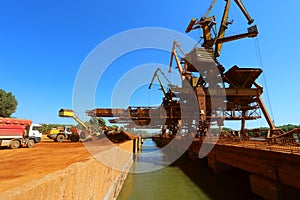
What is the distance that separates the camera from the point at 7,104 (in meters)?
71.4

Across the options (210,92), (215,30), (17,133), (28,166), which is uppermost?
(215,30)

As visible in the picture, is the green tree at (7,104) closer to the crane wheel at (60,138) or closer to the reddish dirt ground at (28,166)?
the crane wheel at (60,138)

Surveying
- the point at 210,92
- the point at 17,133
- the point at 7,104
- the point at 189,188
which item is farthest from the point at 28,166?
the point at 7,104

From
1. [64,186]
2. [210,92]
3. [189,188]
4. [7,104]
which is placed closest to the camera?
[64,186]

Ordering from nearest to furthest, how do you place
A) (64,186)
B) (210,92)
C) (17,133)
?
1. (64,186)
2. (17,133)
3. (210,92)

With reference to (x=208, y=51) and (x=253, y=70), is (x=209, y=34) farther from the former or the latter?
(x=253, y=70)

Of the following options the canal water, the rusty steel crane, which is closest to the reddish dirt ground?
the canal water

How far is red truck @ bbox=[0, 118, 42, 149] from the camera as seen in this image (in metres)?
21.0

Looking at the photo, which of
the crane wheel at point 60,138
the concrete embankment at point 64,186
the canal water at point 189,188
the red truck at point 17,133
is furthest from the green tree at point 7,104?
the concrete embankment at point 64,186

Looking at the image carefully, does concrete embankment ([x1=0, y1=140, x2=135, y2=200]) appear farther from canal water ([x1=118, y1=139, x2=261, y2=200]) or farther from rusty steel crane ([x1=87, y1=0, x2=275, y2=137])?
rusty steel crane ([x1=87, y1=0, x2=275, y2=137])

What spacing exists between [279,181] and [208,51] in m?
30.0

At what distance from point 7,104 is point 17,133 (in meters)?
63.6

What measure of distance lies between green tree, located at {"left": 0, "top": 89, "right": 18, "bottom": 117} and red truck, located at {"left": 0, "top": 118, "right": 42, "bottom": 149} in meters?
61.5

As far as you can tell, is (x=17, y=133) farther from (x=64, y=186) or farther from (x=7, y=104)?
(x=7, y=104)
